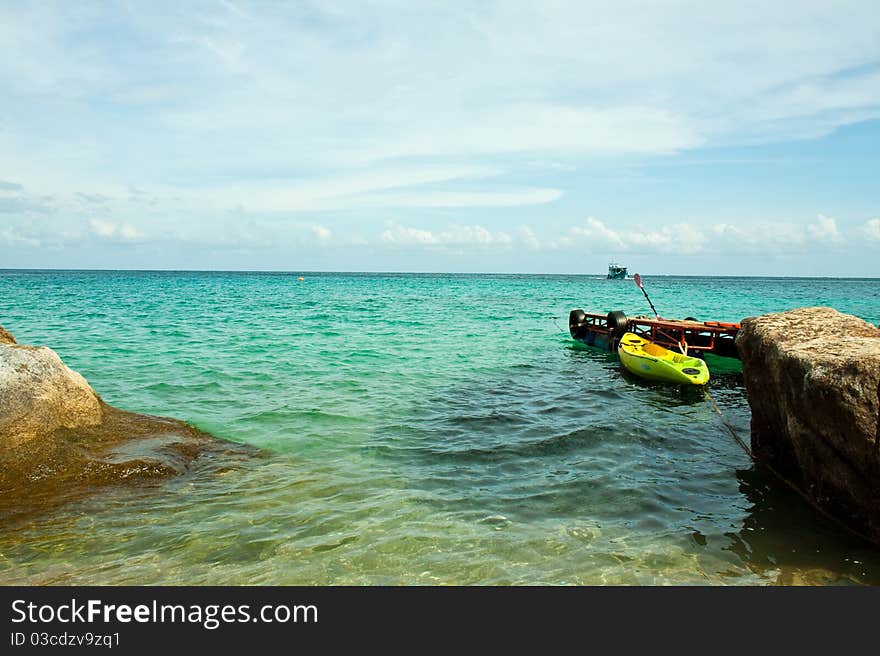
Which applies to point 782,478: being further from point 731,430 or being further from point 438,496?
point 438,496

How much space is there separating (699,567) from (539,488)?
2.52 m

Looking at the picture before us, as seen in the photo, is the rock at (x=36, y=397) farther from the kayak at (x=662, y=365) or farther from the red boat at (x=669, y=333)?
the red boat at (x=669, y=333)

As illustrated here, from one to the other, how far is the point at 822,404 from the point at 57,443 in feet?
31.3

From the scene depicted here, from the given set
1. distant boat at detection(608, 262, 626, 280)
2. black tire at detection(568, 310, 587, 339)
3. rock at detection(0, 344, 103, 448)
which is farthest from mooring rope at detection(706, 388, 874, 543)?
distant boat at detection(608, 262, 626, 280)

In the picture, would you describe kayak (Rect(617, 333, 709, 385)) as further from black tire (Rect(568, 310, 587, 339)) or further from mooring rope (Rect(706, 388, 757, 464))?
black tire (Rect(568, 310, 587, 339))

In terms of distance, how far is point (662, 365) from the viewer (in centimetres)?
1608

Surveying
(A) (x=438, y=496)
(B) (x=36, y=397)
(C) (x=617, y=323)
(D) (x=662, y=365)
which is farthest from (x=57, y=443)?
(C) (x=617, y=323)

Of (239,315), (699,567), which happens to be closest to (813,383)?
(699,567)

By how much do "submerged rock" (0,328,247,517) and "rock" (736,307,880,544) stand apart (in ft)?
26.7

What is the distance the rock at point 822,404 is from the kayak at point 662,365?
6.77 m

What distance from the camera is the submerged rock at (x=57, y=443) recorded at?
24.1 ft

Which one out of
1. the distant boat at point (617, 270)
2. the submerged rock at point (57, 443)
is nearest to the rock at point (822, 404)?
the submerged rock at point (57, 443)

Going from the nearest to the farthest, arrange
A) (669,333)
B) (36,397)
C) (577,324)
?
1. (36,397)
2. (669,333)
3. (577,324)

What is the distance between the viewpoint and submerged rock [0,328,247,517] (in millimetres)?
7340
